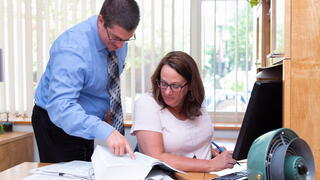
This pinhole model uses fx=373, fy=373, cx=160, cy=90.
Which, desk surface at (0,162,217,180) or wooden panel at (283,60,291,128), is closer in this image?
wooden panel at (283,60,291,128)

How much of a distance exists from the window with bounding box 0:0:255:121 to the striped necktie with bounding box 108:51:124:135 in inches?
49.9

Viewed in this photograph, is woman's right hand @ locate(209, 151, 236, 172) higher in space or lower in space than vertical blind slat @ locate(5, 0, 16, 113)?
lower

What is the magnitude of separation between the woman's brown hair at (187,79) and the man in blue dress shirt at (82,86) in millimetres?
208

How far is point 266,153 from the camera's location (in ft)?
2.85

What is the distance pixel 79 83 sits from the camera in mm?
1404

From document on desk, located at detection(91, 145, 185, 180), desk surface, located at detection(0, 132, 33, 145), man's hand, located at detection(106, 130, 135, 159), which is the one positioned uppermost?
man's hand, located at detection(106, 130, 135, 159)

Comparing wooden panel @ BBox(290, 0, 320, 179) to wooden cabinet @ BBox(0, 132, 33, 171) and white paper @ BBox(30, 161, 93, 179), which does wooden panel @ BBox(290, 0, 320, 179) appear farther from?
wooden cabinet @ BBox(0, 132, 33, 171)

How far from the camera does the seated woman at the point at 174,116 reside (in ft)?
4.83

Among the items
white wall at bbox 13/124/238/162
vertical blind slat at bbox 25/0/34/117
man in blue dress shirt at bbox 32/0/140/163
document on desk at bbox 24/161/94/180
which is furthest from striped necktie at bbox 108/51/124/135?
vertical blind slat at bbox 25/0/34/117

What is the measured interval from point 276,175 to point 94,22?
1.07 meters

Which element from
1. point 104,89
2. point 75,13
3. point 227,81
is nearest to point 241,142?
point 104,89

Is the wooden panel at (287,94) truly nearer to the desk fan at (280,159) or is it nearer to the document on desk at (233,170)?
the desk fan at (280,159)

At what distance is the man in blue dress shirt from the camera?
127cm

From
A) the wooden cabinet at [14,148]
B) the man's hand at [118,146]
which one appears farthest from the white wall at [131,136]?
the man's hand at [118,146]
